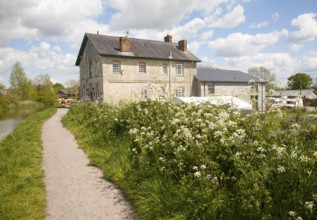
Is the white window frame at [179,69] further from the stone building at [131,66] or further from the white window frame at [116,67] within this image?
the white window frame at [116,67]

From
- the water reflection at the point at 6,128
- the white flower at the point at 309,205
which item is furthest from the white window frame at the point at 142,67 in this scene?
the white flower at the point at 309,205

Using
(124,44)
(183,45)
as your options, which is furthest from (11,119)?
(183,45)

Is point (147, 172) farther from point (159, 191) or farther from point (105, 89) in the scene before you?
point (105, 89)

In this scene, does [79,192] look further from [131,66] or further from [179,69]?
[179,69]

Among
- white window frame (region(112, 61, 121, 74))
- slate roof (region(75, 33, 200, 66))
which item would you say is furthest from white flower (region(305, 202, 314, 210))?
white window frame (region(112, 61, 121, 74))

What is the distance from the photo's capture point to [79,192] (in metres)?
5.55

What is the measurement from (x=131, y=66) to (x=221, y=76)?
12.5 meters

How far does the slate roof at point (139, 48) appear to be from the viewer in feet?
90.5

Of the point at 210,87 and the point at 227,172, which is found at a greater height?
the point at 210,87

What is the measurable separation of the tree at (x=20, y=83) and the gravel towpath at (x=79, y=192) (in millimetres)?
55282

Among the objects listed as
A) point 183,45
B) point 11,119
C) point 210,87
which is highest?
point 183,45

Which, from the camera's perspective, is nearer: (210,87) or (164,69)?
(164,69)

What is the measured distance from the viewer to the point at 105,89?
2700cm

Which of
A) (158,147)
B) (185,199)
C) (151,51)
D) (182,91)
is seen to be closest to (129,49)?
(151,51)
